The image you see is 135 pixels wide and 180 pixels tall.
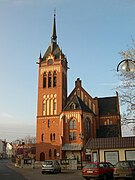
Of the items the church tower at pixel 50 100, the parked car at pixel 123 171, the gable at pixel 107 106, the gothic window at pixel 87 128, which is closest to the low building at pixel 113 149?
the parked car at pixel 123 171

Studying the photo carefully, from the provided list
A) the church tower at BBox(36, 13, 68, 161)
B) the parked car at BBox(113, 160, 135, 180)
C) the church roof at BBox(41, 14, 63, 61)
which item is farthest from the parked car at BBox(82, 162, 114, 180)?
the church roof at BBox(41, 14, 63, 61)

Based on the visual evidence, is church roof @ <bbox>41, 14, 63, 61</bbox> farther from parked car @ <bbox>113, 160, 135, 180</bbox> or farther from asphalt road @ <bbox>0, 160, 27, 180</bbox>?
parked car @ <bbox>113, 160, 135, 180</bbox>

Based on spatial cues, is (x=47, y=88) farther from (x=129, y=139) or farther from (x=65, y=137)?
(x=129, y=139)

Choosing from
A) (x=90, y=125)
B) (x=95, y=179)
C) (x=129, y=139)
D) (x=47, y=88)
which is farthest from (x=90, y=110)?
(x=95, y=179)

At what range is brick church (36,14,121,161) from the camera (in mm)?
48062

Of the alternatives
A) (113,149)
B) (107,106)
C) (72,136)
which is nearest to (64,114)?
(72,136)

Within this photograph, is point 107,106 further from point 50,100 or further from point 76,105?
point 50,100

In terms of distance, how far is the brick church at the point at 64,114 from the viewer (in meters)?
48.1

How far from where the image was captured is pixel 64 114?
4966 centimetres

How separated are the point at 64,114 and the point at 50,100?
247 inches

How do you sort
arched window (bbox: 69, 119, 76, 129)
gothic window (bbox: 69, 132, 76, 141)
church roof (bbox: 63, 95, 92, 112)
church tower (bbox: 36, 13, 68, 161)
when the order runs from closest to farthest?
gothic window (bbox: 69, 132, 76, 141) → arched window (bbox: 69, 119, 76, 129) → church roof (bbox: 63, 95, 92, 112) → church tower (bbox: 36, 13, 68, 161)

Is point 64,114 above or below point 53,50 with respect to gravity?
below

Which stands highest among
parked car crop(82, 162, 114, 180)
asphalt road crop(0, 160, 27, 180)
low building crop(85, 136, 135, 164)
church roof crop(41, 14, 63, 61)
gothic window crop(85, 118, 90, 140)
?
church roof crop(41, 14, 63, 61)

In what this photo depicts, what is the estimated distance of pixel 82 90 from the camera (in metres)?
55.9
